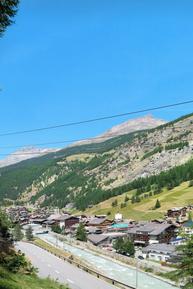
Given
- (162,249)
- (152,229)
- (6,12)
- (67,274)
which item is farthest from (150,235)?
(6,12)

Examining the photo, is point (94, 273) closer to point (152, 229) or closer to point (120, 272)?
point (120, 272)

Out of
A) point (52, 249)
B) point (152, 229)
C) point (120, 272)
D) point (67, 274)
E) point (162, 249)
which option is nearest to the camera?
point (67, 274)

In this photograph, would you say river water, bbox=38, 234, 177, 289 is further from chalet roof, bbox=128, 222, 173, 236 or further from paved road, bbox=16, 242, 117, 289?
chalet roof, bbox=128, 222, 173, 236

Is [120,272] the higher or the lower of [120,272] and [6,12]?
the lower

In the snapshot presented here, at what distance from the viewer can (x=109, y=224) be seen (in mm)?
193375

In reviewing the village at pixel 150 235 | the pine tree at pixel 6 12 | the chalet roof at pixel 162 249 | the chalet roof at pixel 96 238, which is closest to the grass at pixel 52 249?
the village at pixel 150 235

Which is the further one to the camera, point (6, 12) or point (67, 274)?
point (67, 274)

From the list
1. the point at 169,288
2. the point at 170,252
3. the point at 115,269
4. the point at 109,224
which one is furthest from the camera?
the point at 109,224

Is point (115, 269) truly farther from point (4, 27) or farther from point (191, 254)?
point (4, 27)

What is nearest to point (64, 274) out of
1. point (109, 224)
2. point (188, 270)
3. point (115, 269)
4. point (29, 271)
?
point (115, 269)

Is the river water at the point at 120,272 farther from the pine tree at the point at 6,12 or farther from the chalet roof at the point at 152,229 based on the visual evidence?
the pine tree at the point at 6,12

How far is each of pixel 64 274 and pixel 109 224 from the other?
116911mm

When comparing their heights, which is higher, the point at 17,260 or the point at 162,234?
the point at 17,260

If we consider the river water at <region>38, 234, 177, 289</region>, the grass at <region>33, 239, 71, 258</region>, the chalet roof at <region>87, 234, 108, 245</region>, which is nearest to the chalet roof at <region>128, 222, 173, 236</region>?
the chalet roof at <region>87, 234, 108, 245</region>
